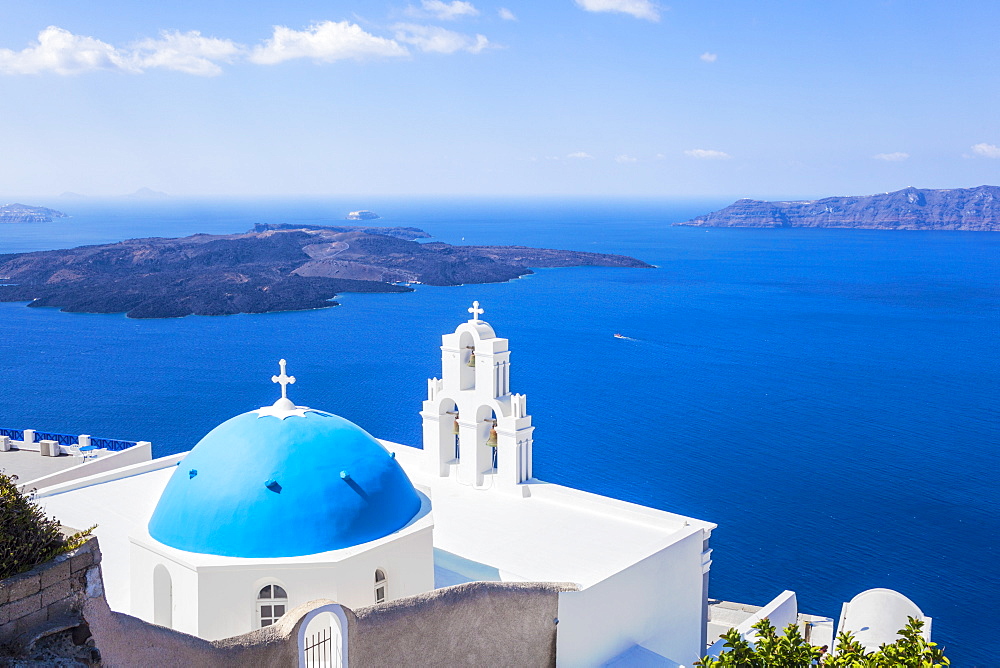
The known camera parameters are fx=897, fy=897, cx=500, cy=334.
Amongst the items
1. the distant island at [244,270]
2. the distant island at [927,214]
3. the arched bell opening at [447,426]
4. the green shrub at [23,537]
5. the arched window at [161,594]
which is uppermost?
the distant island at [927,214]

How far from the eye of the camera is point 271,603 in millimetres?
8469

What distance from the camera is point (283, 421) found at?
9273 millimetres

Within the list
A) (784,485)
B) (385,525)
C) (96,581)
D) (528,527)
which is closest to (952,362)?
(784,485)

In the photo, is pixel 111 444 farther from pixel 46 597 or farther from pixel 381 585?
pixel 46 597

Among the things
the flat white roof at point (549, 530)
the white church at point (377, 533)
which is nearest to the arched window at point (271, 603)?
the white church at point (377, 533)

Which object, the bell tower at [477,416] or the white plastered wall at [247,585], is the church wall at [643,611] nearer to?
the white plastered wall at [247,585]

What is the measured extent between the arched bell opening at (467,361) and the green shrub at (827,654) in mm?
7032

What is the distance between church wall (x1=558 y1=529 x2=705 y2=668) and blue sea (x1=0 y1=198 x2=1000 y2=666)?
11.6 meters

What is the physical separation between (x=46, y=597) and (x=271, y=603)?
3.35m

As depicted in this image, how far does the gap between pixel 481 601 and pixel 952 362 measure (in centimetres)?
5099

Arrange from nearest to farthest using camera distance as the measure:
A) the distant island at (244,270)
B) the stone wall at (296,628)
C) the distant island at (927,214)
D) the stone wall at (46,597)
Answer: the stone wall at (46,597) → the stone wall at (296,628) → the distant island at (244,270) → the distant island at (927,214)

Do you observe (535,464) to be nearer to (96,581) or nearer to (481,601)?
(481,601)

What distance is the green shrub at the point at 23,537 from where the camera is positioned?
512 cm

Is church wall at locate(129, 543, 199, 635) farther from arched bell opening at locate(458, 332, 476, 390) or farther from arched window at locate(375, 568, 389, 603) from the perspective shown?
arched bell opening at locate(458, 332, 476, 390)
